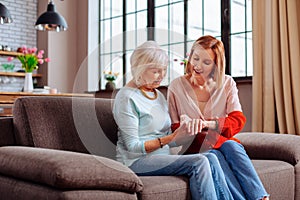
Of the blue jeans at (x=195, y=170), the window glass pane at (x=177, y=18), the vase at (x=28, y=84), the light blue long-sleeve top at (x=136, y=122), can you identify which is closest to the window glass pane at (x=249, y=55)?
the window glass pane at (x=177, y=18)

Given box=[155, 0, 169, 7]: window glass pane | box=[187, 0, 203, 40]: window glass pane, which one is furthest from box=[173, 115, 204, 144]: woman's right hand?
box=[155, 0, 169, 7]: window glass pane

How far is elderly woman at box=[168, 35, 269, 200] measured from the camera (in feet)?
6.83

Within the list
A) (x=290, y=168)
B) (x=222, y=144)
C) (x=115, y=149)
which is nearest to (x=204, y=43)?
(x=222, y=144)

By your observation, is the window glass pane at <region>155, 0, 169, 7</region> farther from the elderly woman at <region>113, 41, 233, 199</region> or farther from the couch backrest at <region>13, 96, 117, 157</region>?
the elderly woman at <region>113, 41, 233, 199</region>

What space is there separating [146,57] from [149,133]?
0.34 metres

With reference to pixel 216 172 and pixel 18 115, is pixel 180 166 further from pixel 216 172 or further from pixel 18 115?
pixel 18 115

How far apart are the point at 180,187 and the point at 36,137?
28.3 inches

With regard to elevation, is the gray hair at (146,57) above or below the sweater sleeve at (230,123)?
above

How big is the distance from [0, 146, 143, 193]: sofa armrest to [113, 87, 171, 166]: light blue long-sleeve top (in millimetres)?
223

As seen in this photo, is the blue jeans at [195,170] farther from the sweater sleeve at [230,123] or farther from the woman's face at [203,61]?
the woman's face at [203,61]

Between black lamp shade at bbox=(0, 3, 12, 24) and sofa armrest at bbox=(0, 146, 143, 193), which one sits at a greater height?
black lamp shade at bbox=(0, 3, 12, 24)

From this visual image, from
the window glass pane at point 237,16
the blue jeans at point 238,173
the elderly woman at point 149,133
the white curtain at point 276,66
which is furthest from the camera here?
the window glass pane at point 237,16

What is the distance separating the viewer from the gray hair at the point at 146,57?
201 centimetres

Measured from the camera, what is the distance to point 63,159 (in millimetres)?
1666
